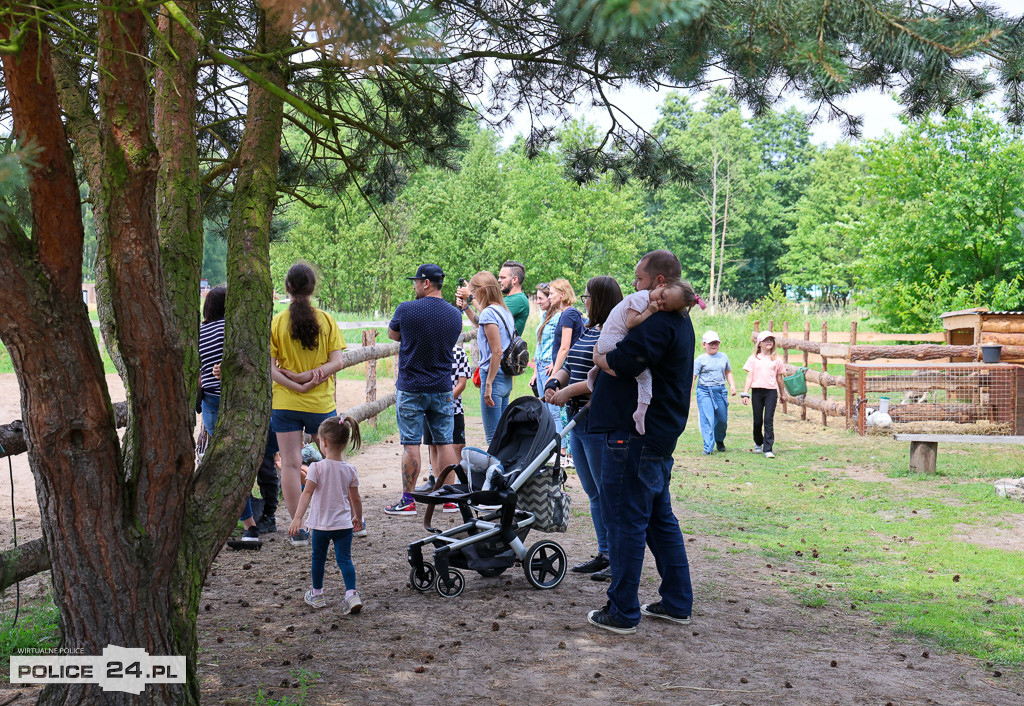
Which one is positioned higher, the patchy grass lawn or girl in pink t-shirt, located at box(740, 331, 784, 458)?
girl in pink t-shirt, located at box(740, 331, 784, 458)

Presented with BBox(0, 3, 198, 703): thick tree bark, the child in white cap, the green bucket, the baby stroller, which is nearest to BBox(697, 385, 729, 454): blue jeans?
the child in white cap

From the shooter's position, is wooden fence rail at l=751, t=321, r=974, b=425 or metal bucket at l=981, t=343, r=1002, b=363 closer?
metal bucket at l=981, t=343, r=1002, b=363

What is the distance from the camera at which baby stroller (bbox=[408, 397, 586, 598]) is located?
5.19 m

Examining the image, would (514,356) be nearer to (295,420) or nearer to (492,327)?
(492,327)

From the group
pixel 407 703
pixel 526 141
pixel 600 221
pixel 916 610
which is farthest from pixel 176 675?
pixel 600 221

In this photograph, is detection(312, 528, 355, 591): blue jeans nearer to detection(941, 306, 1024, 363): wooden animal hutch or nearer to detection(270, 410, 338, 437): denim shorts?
detection(270, 410, 338, 437): denim shorts

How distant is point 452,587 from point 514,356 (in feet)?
9.12

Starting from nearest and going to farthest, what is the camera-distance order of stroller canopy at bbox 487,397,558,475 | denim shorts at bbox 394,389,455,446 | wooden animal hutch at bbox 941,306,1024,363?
stroller canopy at bbox 487,397,558,475 < denim shorts at bbox 394,389,455,446 < wooden animal hutch at bbox 941,306,1024,363

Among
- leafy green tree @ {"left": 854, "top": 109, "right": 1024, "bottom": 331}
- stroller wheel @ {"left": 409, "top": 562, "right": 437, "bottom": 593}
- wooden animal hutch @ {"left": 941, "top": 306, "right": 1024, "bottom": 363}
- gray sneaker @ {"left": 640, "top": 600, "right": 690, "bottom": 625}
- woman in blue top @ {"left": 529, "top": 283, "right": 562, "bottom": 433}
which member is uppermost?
leafy green tree @ {"left": 854, "top": 109, "right": 1024, "bottom": 331}

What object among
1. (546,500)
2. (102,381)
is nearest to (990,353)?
(546,500)

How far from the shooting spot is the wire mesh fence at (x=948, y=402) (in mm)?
12219

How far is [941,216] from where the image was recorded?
70.1ft

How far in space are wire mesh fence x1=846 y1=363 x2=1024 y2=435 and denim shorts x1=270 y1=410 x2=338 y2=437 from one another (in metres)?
8.84

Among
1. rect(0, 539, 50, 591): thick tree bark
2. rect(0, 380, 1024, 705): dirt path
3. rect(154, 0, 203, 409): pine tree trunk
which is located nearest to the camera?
rect(154, 0, 203, 409): pine tree trunk
